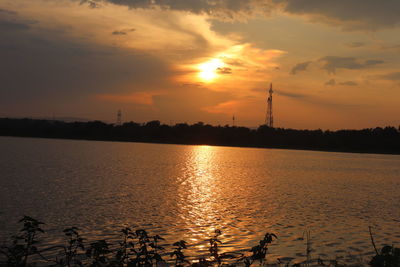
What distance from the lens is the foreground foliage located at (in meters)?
10.9

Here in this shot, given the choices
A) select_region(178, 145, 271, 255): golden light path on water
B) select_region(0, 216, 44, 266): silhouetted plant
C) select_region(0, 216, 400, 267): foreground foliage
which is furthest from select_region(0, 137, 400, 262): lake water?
select_region(0, 216, 44, 266): silhouetted plant

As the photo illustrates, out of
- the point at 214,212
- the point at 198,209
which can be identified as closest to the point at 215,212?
the point at 214,212

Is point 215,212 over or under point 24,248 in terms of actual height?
under

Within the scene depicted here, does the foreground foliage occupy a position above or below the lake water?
above

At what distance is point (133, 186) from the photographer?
44031 millimetres

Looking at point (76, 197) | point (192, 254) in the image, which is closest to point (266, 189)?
point (76, 197)

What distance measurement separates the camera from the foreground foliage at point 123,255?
35.8 feet

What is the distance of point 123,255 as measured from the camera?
16859mm

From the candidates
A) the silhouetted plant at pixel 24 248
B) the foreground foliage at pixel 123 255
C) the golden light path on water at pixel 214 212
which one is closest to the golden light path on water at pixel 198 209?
the golden light path on water at pixel 214 212

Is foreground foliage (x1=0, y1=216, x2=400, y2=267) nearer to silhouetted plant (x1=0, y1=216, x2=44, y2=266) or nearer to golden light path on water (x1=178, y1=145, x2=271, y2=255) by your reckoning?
silhouetted plant (x1=0, y1=216, x2=44, y2=266)

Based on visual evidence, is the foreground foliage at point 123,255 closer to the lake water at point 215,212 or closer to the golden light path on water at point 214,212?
the lake water at point 215,212

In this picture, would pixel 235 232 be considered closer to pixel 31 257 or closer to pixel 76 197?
pixel 31 257

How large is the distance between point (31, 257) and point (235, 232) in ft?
36.5

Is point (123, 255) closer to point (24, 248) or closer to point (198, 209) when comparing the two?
point (24, 248)
